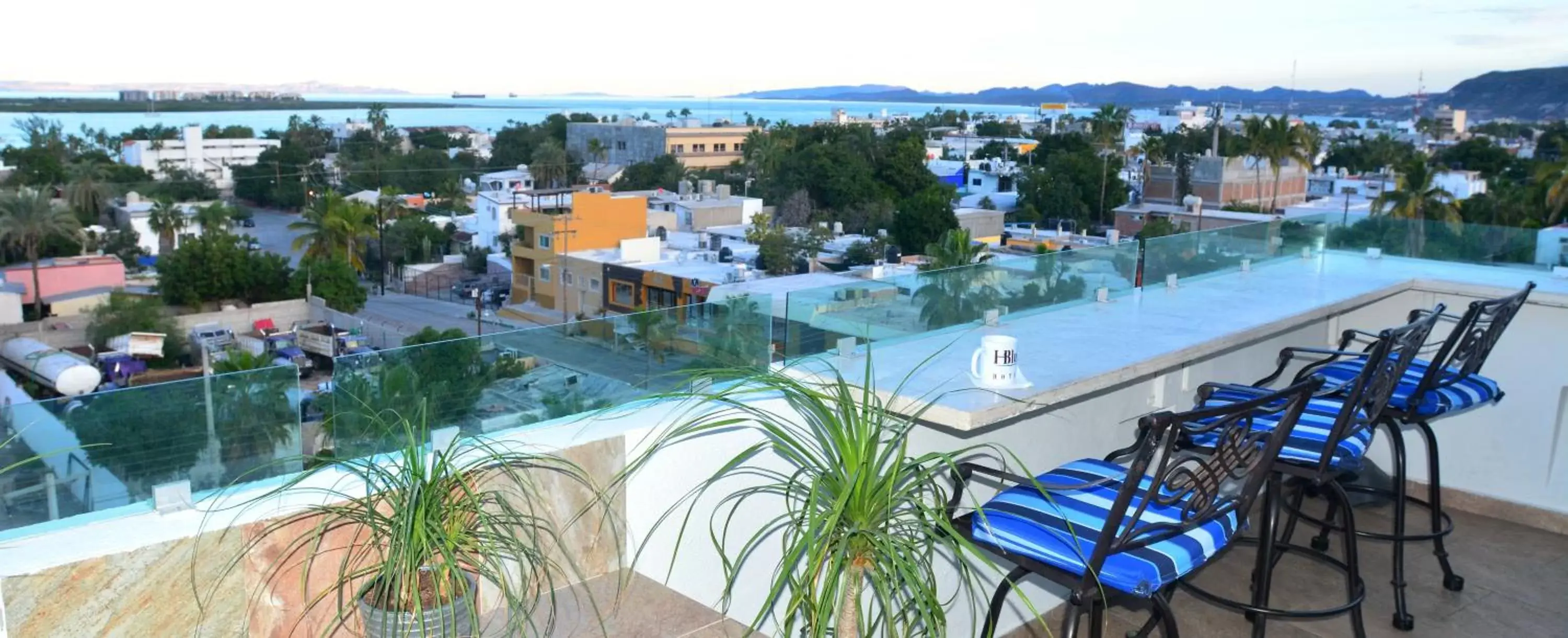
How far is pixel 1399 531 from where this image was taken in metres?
2.66

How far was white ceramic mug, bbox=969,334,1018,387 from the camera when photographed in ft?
6.94

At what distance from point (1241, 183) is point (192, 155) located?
56422 mm

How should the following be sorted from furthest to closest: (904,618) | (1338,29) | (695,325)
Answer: (1338,29)
(695,325)
(904,618)

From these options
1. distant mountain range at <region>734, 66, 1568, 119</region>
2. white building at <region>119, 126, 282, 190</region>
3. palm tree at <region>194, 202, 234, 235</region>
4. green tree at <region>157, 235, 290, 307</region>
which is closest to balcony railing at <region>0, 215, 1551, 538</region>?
green tree at <region>157, 235, 290, 307</region>

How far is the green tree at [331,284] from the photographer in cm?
3133

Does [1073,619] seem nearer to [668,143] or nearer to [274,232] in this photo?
[274,232]

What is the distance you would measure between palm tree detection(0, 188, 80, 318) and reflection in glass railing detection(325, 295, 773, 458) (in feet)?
121

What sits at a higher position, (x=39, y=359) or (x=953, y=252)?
(x=953, y=252)

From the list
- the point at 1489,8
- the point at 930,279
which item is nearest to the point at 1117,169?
the point at 1489,8

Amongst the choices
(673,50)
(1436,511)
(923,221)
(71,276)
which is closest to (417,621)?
(1436,511)

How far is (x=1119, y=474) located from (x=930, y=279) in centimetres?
97

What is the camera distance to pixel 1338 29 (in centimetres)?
4244

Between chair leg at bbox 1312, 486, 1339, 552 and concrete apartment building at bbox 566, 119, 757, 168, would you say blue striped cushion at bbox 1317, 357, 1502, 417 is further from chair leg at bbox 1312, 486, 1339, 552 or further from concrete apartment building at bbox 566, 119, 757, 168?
concrete apartment building at bbox 566, 119, 757, 168

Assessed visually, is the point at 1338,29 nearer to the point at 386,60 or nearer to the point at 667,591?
the point at 667,591
